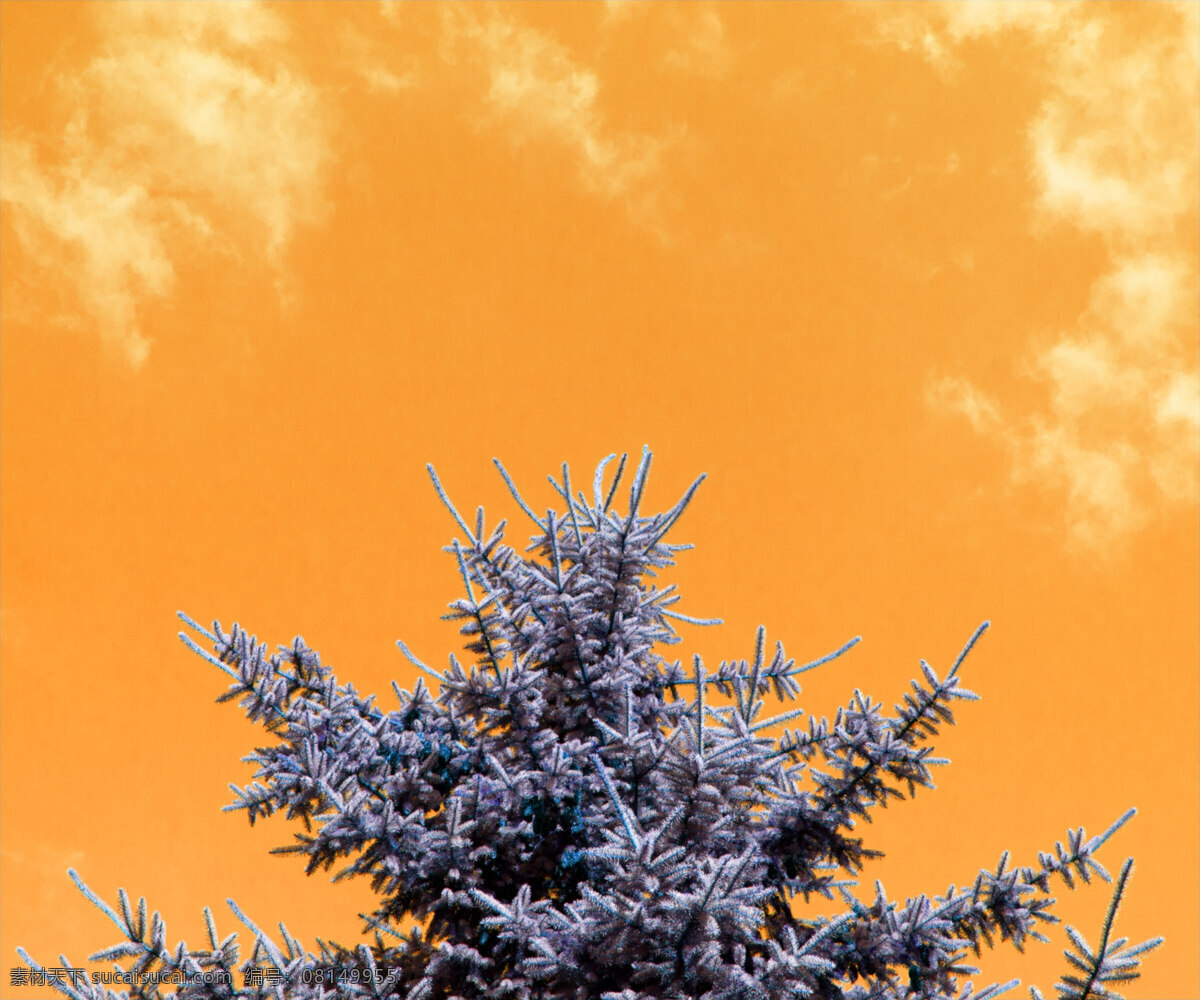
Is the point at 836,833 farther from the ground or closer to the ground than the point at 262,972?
farther from the ground

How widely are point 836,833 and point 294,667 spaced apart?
4.14 metres

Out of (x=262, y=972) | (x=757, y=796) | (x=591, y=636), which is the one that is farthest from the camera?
(x=591, y=636)

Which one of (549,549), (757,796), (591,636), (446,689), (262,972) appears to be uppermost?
(549,549)

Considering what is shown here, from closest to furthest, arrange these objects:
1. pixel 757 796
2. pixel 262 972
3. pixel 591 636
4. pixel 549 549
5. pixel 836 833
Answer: pixel 262 972 → pixel 757 796 → pixel 836 833 → pixel 591 636 → pixel 549 549

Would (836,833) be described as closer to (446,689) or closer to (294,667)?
(446,689)

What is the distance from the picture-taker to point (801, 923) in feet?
23.7

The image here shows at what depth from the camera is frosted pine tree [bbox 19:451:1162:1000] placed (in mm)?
5617

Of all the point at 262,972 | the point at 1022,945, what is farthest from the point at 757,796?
the point at 262,972

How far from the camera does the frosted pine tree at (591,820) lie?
5617 millimetres

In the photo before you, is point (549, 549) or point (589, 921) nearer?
point (589, 921)

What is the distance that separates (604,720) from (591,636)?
0.67 meters

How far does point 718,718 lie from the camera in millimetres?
7363

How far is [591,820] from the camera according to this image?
6656 mm

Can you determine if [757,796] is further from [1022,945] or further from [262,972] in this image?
[262,972]
